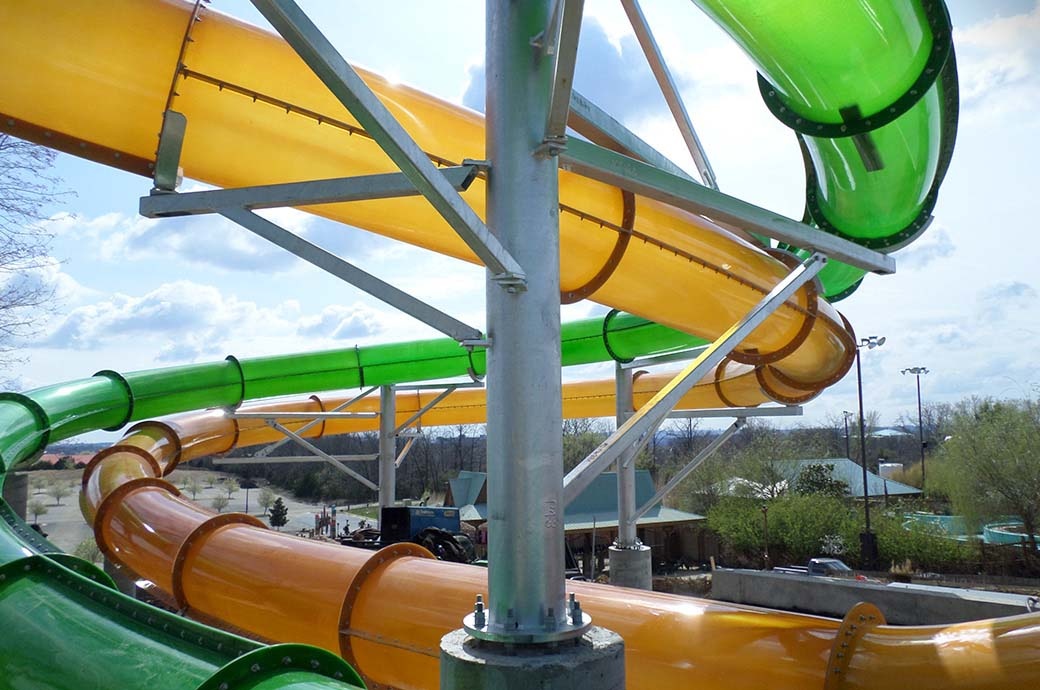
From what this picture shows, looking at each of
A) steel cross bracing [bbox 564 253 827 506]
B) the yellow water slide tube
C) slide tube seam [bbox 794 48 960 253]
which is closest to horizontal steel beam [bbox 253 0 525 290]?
steel cross bracing [bbox 564 253 827 506]

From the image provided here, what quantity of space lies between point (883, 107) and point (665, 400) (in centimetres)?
195

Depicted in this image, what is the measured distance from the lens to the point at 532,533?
1891mm

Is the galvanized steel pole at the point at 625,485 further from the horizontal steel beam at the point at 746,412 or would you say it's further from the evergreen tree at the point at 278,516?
the evergreen tree at the point at 278,516

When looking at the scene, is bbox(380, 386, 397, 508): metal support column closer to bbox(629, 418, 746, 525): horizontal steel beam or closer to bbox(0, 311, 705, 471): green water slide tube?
bbox(0, 311, 705, 471): green water slide tube

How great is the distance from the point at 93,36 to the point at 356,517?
34378mm

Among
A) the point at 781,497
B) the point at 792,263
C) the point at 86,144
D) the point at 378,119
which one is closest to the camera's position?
the point at 378,119

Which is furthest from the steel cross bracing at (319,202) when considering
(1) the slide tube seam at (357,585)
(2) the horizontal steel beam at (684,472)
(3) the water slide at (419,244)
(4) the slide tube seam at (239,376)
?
(4) the slide tube seam at (239,376)

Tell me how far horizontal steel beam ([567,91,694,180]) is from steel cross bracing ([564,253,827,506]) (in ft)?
2.34

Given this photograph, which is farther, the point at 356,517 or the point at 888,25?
the point at 356,517

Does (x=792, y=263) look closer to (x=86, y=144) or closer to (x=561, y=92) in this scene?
(x=561, y=92)

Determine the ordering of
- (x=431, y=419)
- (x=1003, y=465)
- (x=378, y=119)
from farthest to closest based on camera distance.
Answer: (x=1003, y=465) → (x=431, y=419) → (x=378, y=119)

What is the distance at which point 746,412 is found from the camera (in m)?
8.58

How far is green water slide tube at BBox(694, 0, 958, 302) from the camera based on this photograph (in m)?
3.29

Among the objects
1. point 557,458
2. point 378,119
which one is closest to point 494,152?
point 378,119
